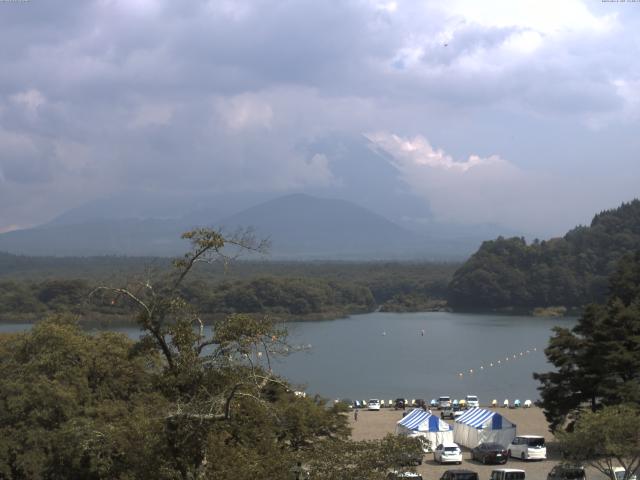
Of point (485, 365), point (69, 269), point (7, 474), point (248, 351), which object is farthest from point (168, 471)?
point (69, 269)

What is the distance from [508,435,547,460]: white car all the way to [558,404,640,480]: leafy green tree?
497 centimetres

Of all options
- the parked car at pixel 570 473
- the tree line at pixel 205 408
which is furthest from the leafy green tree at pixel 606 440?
the tree line at pixel 205 408

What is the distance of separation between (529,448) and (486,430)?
2020 millimetres

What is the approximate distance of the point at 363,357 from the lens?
171 ft

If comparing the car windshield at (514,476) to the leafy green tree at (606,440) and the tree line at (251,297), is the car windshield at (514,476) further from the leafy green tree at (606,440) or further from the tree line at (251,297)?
the tree line at (251,297)

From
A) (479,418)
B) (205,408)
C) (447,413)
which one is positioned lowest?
(447,413)

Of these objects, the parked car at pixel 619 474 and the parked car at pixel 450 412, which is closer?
the parked car at pixel 619 474

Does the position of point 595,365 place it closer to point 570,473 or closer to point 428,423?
point 428,423

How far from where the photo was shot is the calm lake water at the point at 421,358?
39.9 m

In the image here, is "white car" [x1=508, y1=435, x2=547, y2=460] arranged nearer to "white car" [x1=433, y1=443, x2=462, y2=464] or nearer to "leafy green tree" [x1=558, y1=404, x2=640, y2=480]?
"white car" [x1=433, y1=443, x2=462, y2=464]

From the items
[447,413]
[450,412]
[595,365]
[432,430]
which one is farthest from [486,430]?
[450,412]

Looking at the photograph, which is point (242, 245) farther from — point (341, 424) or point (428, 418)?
point (428, 418)

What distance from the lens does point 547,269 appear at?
89.3m

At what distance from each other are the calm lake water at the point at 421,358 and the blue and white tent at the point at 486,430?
5.68 m
